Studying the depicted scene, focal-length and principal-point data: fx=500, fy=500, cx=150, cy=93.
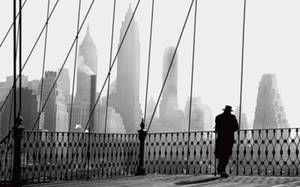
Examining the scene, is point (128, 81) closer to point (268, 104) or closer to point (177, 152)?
point (268, 104)

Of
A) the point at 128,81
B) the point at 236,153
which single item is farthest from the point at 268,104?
the point at 128,81

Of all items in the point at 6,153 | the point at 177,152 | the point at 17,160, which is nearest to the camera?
the point at 17,160

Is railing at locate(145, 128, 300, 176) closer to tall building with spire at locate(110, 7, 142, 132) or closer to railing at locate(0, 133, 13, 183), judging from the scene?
railing at locate(0, 133, 13, 183)

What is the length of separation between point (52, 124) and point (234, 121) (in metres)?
70.8

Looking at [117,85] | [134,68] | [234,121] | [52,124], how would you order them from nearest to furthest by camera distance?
[234,121], [52,124], [134,68], [117,85]

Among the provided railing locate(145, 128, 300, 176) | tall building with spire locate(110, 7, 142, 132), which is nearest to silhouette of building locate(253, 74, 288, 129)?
railing locate(145, 128, 300, 176)

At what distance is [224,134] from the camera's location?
377 inches

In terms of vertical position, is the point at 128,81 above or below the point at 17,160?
above

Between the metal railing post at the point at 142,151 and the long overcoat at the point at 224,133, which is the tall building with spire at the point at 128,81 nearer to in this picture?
the metal railing post at the point at 142,151

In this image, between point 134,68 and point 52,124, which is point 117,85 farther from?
point 52,124

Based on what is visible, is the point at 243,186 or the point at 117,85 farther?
the point at 117,85

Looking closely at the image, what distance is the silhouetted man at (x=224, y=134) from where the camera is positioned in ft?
31.1

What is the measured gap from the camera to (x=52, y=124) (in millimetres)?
78125

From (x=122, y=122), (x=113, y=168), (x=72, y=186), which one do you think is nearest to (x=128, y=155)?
(x=113, y=168)
